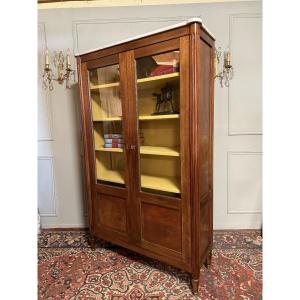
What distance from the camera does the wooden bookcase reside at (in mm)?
1429

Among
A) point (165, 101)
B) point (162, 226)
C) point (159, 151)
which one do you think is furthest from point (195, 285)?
point (165, 101)

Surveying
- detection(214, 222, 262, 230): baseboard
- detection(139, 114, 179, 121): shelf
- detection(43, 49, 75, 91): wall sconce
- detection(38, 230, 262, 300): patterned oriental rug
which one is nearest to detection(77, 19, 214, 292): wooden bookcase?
detection(139, 114, 179, 121): shelf

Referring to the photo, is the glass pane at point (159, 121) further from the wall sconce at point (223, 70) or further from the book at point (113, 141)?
the wall sconce at point (223, 70)

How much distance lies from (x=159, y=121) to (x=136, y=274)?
A: 1252 mm

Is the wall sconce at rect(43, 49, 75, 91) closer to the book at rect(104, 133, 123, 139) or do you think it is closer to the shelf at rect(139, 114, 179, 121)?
the book at rect(104, 133, 123, 139)

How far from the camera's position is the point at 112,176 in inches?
77.6

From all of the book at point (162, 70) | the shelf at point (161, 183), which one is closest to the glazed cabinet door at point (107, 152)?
the shelf at point (161, 183)

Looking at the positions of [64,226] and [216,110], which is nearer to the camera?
[216,110]

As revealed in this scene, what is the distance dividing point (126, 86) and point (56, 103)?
43.4 inches

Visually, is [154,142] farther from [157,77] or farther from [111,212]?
[111,212]

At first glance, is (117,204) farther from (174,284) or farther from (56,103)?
(56,103)
